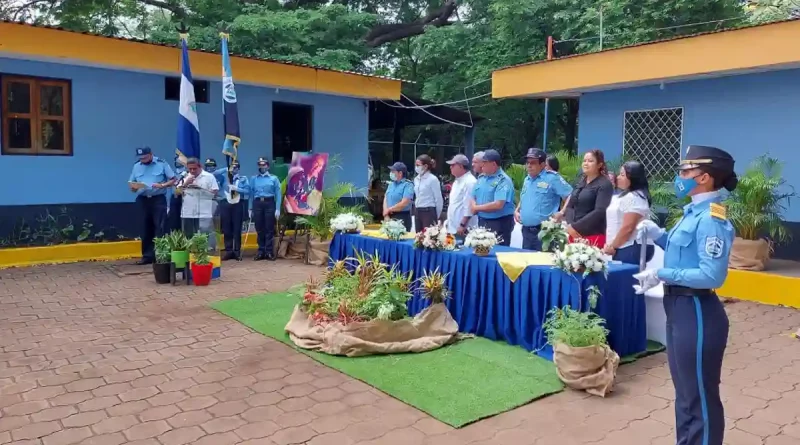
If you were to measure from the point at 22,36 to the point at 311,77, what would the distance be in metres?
4.41

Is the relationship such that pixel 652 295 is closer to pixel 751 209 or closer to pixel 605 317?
pixel 605 317

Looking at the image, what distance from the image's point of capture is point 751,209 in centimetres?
699

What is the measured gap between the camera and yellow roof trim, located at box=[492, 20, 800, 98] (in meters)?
7.07

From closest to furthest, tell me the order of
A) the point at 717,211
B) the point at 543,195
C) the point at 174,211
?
the point at 717,211
the point at 543,195
the point at 174,211

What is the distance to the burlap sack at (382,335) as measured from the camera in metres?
4.68

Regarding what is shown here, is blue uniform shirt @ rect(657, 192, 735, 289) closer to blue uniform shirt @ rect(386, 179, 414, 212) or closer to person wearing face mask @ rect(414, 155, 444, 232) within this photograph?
person wearing face mask @ rect(414, 155, 444, 232)

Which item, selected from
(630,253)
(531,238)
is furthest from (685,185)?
(531,238)

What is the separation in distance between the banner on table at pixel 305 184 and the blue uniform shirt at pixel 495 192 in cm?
335

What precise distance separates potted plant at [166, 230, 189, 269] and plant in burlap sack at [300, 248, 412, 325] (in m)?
2.56

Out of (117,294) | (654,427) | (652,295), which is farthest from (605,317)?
(117,294)

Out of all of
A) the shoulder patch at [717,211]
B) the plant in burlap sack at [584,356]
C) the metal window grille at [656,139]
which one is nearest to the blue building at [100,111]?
the metal window grille at [656,139]

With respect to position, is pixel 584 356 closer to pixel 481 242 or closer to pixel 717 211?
pixel 481 242

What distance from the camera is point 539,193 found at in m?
6.03

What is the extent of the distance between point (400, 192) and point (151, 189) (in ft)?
10.8
